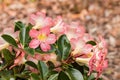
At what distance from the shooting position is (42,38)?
1862mm

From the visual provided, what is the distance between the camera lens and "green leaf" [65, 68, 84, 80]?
183cm

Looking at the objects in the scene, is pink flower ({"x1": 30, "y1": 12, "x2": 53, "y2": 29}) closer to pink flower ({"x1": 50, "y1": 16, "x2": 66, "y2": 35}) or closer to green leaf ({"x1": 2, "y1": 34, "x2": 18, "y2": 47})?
pink flower ({"x1": 50, "y1": 16, "x2": 66, "y2": 35})

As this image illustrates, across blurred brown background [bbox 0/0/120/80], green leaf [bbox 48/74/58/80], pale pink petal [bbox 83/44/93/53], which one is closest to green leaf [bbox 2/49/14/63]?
green leaf [bbox 48/74/58/80]

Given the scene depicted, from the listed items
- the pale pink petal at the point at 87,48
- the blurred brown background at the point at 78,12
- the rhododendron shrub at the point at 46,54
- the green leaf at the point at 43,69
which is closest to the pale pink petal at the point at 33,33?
the rhododendron shrub at the point at 46,54

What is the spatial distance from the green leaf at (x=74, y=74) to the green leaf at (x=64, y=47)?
63mm

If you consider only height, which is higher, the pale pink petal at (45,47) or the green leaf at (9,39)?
the green leaf at (9,39)

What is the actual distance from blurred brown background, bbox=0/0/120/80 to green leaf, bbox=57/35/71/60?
2.77 metres

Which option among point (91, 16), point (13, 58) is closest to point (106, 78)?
point (91, 16)

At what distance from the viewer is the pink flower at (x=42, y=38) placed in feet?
5.94

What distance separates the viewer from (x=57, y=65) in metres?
1.90

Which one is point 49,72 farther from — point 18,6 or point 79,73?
point 18,6

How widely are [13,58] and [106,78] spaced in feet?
7.05

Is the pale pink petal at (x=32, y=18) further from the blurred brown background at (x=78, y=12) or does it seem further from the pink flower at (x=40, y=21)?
the blurred brown background at (x=78, y=12)

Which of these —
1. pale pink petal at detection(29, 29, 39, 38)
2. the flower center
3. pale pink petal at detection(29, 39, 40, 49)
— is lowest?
pale pink petal at detection(29, 39, 40, 49)
